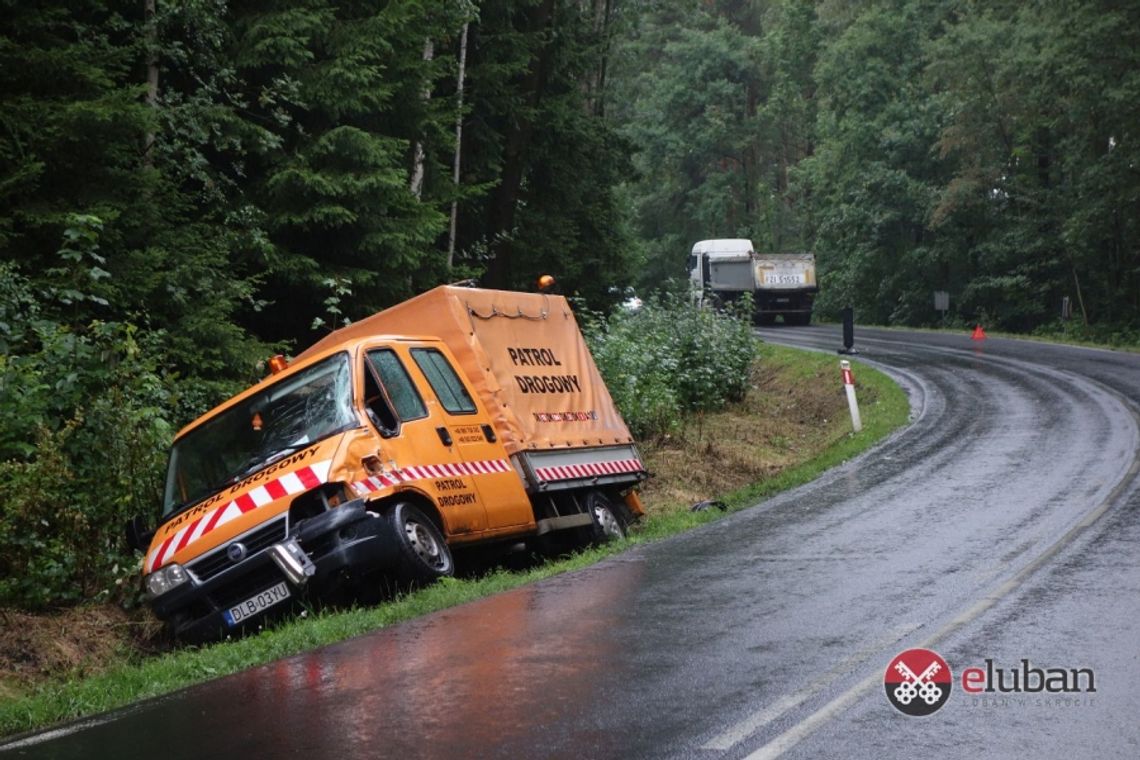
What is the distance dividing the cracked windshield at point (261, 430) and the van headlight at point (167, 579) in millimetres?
790

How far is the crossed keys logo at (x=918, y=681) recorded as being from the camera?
6.16 metres

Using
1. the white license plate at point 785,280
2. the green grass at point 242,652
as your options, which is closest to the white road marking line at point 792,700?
the green grass at point 242,652

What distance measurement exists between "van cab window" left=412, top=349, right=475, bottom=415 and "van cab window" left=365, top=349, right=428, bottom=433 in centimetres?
32

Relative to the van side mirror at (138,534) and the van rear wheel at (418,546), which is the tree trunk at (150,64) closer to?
the van side mirror at (138,534)

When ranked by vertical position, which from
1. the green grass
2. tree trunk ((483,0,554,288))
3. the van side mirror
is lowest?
the green grass

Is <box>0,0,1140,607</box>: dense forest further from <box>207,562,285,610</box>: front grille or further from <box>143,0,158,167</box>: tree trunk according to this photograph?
<box>207,562,285,610</box>: front grille

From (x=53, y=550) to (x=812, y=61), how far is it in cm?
6679

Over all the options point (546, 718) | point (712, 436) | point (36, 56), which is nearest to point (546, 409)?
point (36, 56)

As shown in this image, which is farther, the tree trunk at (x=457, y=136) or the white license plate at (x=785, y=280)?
the white license plate at (x=785, y=280)

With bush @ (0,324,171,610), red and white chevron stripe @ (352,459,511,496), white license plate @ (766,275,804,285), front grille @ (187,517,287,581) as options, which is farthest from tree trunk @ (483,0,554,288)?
white license plate @ (766,275,804,285)

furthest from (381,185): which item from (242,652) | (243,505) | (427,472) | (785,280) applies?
(785,280)

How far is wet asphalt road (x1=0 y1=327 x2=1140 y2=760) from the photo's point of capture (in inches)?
227

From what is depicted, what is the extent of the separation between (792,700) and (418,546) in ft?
14.8

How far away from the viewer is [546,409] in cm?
1313
